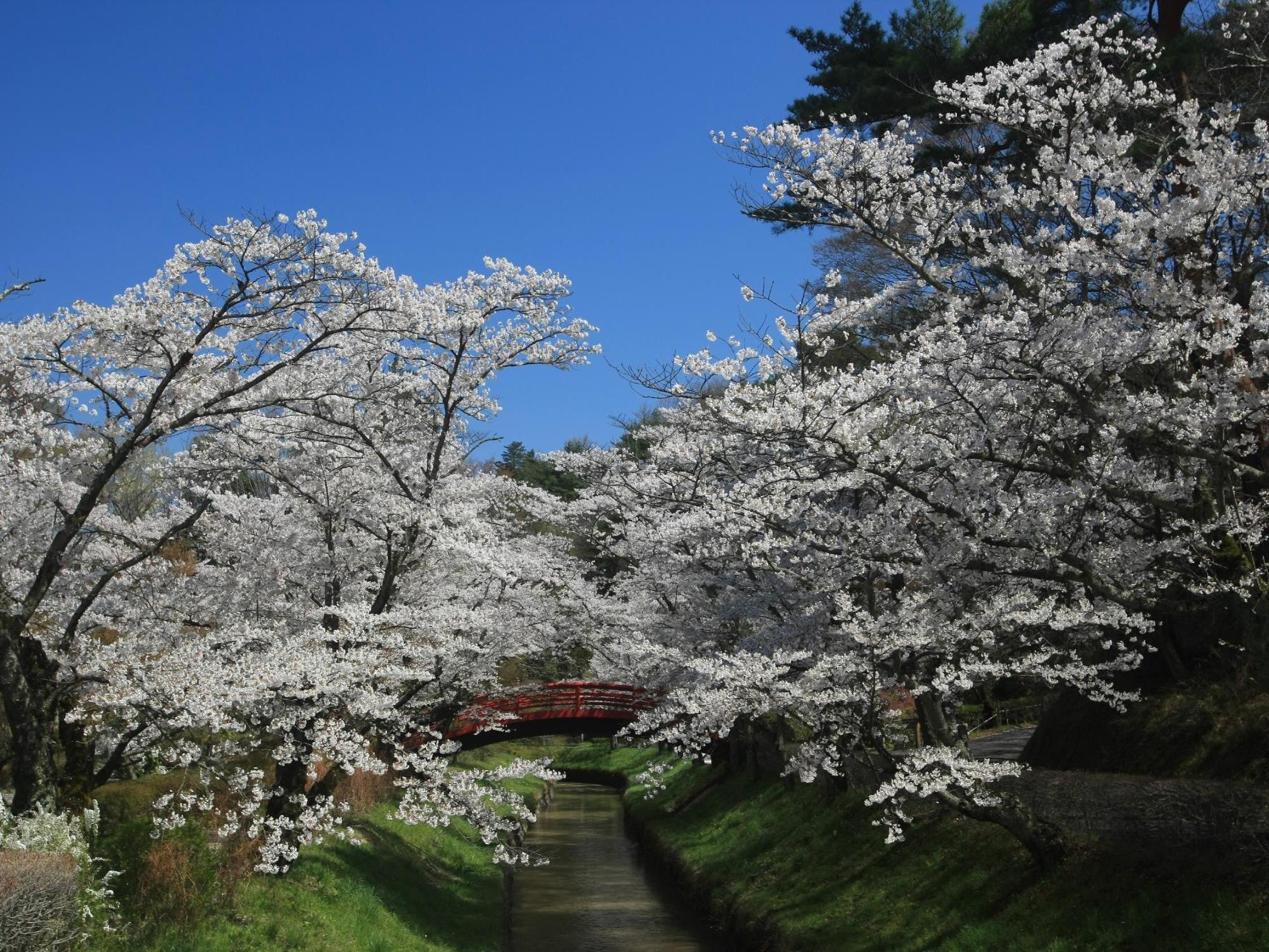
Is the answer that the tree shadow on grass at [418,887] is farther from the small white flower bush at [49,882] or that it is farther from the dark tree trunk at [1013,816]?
the dark tree trunk at [1013,816]

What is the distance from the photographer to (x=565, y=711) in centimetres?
2586

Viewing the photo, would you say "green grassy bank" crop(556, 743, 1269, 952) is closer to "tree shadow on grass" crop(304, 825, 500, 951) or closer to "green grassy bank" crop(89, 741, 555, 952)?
"tree shadow on grass" crop(304, 825, 500, 951)

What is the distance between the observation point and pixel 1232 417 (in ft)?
28.2

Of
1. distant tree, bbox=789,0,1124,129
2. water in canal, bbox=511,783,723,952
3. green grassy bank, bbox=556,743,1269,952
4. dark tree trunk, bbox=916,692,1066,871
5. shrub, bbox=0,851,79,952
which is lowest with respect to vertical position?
water in canal, bbox=511,783,723,952

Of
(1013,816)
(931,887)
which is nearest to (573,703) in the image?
(931,887)

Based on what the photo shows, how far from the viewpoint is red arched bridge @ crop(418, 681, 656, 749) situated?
2459 cm

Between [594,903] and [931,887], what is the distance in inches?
386

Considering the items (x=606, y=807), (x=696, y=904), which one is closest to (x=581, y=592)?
(x=696, y=904)

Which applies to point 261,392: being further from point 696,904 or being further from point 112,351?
point 696,904

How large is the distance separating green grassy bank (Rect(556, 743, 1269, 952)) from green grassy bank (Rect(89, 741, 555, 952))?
15.8ft

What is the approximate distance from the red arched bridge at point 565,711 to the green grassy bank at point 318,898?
13.1 feet

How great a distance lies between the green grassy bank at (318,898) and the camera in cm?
1177

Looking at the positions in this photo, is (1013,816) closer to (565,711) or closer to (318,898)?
(318,898)

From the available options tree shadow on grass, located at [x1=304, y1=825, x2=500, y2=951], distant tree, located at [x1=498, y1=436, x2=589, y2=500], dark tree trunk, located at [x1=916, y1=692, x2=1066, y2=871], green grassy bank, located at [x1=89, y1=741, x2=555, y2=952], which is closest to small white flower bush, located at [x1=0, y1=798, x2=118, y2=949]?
green grassy bank, located at [x1=89, y1=741, x2=555, y2=952]
